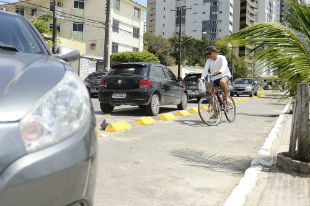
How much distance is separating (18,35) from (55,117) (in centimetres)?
164

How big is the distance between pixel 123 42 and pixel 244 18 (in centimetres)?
6777

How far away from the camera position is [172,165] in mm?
4043

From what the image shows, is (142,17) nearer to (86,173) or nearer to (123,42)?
(123,42)

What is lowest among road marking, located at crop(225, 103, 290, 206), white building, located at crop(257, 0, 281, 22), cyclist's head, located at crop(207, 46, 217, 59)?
road marking, located at crop(225, 103, 290, 206)

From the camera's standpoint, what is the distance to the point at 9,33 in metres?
2.85

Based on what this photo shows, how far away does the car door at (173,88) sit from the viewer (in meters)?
10.7

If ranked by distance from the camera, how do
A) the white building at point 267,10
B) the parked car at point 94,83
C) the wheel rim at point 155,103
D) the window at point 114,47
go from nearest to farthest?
the wheel rim at point 155,103, the parked car at point 94,83, the window at point 114,47, the white building at point 267,10

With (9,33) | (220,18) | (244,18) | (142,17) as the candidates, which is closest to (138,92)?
(9,33)

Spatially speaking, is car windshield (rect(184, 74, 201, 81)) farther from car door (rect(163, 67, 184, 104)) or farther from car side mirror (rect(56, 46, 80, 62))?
car side mirror (rect(56, 46, 80, 62))

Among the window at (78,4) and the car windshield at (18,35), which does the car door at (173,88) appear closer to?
the car windshield at (18,35)

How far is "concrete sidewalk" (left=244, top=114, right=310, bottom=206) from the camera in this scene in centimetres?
283

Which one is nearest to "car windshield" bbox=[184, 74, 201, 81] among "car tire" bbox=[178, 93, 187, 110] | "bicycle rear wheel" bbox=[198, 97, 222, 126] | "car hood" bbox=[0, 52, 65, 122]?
"car tire" bbox=[178, 93, 187, 110]

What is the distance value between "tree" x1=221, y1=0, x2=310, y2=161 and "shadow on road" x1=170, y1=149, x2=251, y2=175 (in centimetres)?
69

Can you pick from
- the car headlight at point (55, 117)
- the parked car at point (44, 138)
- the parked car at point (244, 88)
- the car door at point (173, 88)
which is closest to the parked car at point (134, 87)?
the car door at point (173, 88)
